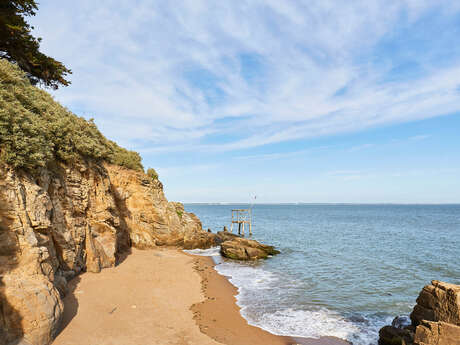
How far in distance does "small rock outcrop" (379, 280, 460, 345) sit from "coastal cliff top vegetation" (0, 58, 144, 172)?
43.8 feet

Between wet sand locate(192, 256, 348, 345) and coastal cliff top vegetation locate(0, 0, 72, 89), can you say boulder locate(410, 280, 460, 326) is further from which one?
coastal cliff top vegetation locate(0, 0, 72, 89)

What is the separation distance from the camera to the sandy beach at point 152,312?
29.4 feet

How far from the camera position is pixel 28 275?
25.9 ft

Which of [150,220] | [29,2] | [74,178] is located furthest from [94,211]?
[29,2]

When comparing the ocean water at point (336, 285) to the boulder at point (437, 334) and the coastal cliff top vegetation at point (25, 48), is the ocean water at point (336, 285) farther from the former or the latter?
the coastal cliff top vegetation at point (25, 48)

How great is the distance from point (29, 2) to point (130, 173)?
1302cm

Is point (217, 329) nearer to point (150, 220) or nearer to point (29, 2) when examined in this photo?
point (150, 220)

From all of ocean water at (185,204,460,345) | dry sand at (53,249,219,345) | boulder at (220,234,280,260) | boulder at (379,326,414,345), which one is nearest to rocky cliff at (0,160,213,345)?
dry sand at (53,249,219,345)

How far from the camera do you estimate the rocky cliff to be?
7.36m

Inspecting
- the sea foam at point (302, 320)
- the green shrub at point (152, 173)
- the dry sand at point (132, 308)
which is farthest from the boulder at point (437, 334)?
the green shrub at point (152, 173)

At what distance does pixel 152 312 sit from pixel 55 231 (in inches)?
213

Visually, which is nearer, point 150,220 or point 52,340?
point 52,340

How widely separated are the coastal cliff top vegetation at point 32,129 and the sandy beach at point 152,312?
5.71 meters

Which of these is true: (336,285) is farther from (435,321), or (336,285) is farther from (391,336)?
(435,321)
